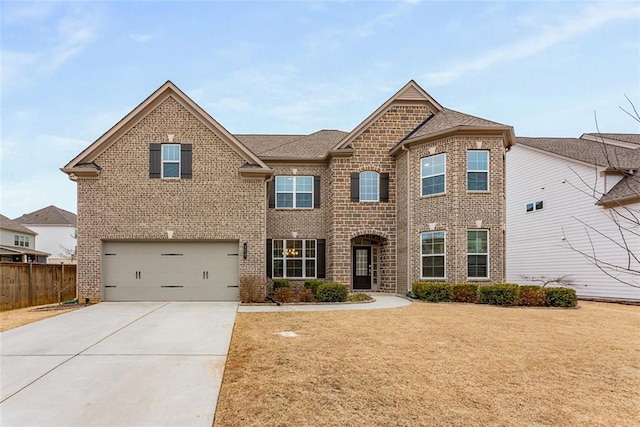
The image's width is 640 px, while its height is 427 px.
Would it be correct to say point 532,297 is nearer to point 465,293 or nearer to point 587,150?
point 465,293

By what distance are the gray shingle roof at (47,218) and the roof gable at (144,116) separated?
39.0 meters

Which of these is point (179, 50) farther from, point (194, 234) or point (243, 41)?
point (194, 234)

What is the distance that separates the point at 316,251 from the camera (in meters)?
17.4

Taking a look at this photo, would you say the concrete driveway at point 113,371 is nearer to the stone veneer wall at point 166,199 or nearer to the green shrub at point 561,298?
the stone veneer wall at point 166,199

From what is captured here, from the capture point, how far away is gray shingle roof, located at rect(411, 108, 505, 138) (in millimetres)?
14780

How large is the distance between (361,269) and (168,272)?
827cm

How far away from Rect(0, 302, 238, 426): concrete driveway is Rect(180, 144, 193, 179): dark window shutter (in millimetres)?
5946

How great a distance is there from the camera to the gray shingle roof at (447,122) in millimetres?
14780

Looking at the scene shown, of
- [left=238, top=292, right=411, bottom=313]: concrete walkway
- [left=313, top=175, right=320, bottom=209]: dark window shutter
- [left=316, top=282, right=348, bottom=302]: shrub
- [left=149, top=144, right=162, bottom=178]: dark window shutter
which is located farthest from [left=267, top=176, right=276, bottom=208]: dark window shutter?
[left=238, top=292, right=411, bottom=313]: concrete walkway

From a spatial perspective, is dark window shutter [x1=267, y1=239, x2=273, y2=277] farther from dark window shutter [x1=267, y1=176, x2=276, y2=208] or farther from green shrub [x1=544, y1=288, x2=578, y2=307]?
green shrub [x1=544, y1=288, x2=578, y2=307]

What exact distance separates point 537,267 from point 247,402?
18.7 metres

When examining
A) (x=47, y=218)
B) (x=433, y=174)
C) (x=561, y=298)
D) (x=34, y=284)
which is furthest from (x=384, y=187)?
(x=47, y=218)

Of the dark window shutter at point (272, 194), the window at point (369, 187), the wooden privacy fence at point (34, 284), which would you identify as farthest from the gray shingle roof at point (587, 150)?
the wooden privacy fence at point (34, 284)

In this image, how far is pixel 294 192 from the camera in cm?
1755
